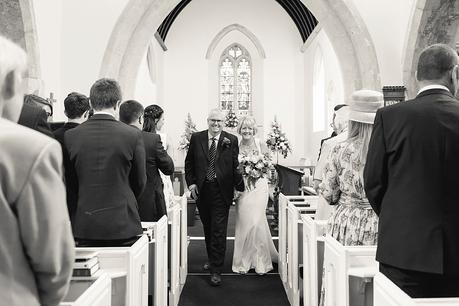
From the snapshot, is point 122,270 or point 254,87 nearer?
point 122,270

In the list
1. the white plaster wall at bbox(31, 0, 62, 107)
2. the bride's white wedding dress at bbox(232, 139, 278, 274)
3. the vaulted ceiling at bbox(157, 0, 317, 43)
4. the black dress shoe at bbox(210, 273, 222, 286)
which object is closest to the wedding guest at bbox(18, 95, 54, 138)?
the black dress shoe at bbox(210, 273, 222, 286)

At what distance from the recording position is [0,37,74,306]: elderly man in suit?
1021mm

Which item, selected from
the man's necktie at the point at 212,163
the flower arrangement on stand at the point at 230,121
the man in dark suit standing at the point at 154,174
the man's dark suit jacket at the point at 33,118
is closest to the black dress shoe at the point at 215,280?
the man's necktie at the point at 212,163

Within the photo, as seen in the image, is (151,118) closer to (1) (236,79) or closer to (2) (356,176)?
(2) (356,176)

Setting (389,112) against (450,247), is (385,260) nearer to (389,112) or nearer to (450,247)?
(450,247)

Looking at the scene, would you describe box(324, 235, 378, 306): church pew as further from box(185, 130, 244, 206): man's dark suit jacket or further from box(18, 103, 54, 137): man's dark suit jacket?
box(185, 130, 244, 206): man's dark suit jacket

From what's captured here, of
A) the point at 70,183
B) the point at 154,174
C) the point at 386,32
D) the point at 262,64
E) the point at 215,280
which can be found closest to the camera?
the point at 70,183

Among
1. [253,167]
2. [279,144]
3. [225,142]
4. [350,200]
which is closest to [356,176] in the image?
[350,200]

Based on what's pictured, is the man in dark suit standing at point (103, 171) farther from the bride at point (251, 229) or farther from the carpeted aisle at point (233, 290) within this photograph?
the bride at point (251, 229)

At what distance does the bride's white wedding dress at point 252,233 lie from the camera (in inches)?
199

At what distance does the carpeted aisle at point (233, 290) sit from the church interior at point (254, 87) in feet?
0.06

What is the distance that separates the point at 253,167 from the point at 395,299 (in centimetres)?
360

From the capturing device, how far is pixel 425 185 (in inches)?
74.1

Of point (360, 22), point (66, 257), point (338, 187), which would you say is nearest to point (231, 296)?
point (338, 187)
